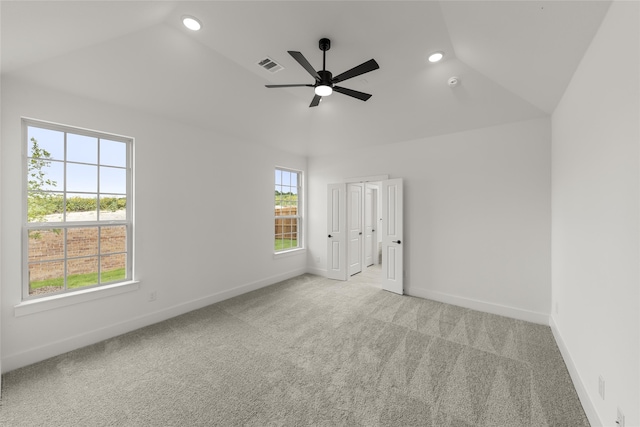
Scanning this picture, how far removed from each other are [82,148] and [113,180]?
0.43 m

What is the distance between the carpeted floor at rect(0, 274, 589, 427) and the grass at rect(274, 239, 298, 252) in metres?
1.95

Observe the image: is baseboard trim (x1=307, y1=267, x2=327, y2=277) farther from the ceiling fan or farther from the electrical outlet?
the electrical outlet

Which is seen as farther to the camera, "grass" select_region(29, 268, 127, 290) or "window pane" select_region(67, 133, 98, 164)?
"window pane" select_region(67, 133, 98, 164)

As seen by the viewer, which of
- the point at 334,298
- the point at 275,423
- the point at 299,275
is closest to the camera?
the point at 275,423

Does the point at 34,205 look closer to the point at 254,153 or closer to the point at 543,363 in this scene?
the point at 254,153

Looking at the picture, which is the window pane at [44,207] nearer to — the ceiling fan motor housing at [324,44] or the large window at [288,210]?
the large window at [288,210]

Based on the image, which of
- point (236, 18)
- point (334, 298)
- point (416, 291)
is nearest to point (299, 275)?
point (334, 298)

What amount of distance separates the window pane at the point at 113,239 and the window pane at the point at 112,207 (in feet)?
0.42

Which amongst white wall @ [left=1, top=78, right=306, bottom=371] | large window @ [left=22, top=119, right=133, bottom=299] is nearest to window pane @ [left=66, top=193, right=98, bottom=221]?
large window @ [left=22, top=119, right=133, bottom=299]

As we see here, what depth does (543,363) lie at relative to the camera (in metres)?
2.38

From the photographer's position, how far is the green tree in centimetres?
246

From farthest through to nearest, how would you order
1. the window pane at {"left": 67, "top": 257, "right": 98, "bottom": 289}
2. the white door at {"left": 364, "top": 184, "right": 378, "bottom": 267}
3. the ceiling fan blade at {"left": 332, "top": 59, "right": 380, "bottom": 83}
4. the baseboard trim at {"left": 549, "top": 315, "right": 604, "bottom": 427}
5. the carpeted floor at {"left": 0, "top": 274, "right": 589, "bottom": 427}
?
1. the white door at {"left": 364, "top": 184, "right": 378, "bottom": 267}
2. the window pane at {"left": 67, "top": 257, "right": 98, "bottom": 289}
3. the ceiling fan blade at {"left": 332, "top": 59, "right": 380, "bottom": 83}
4. the carpeted floor at {"left": 0, "top": 274, "right": 589, "bottom": 427}
5. the baseboard trim at {"left": 549, "top": 315, "right": 604, "bottom": 427}

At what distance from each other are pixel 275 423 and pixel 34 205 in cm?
312

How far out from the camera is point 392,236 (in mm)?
4422
